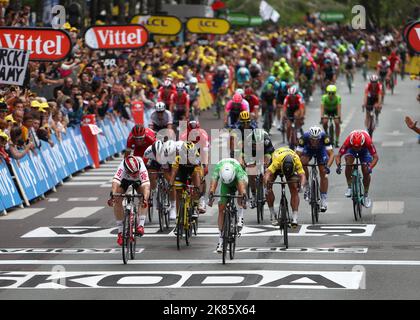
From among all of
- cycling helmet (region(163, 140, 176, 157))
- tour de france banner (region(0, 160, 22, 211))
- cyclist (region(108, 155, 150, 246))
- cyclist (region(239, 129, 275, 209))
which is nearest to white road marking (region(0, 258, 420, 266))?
cyclist (region(108, 155, 150, 246))

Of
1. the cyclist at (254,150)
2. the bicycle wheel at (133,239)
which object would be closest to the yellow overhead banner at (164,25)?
the cyclist at (254,150)

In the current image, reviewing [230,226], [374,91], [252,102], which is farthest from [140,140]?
[374,91]

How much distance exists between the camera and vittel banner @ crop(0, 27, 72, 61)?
27297 millimetres

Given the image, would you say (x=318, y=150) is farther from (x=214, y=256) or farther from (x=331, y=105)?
(x=331, y=105)

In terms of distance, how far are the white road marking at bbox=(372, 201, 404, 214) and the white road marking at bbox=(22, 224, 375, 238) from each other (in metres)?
1.86

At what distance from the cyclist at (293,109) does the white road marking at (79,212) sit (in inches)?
407

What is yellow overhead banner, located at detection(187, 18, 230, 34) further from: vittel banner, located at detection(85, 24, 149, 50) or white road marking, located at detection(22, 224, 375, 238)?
white road marking, located at detection(22, 224, 375, 238)

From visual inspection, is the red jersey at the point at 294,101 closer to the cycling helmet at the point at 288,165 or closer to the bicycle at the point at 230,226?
the cycling helmet at the point at 288,165

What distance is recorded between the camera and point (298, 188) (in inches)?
846

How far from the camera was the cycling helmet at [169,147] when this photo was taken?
73.0 ft

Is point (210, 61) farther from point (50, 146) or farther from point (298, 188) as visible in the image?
point (298, 188)
